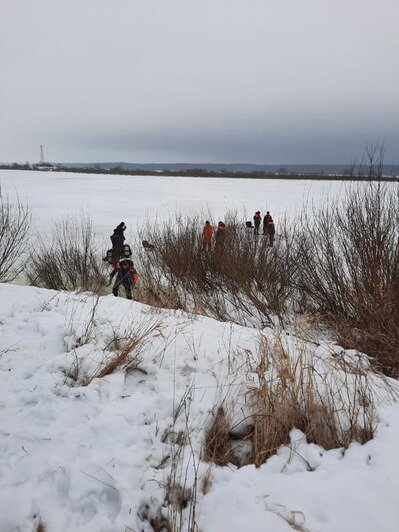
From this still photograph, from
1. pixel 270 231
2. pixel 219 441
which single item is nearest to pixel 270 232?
pixel 270 231

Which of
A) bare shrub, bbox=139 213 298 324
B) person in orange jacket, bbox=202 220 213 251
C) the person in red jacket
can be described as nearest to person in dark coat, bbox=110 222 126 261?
bare shrub, bbox=139 213 298 324

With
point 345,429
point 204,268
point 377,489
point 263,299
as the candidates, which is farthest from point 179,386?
point 204,268

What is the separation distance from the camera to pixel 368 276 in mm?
4996

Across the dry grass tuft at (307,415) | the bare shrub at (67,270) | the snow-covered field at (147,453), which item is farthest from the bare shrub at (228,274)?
the dry grass tuft at (307,415)

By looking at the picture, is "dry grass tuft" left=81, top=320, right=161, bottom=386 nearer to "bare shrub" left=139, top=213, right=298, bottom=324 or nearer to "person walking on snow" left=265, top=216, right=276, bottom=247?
"bare shrub" left=139, top=213, right=298, bottom=324

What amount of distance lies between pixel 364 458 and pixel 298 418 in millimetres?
439

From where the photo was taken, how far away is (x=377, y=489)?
5.65ft

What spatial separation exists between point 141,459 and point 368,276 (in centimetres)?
424

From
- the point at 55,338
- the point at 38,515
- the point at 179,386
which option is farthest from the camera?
the point at 55,338

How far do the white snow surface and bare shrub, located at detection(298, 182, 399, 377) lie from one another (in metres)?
1.72

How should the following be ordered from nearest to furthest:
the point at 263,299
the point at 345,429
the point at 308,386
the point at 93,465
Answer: the point at 93,465 → the point at 345,429 → the point at 308,386 → the point at 263,299

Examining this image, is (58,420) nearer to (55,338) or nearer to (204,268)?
(55,338)

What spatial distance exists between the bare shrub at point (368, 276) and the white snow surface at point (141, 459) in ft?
5.64

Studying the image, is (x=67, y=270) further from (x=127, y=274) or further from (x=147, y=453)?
(x=147, y=453)
